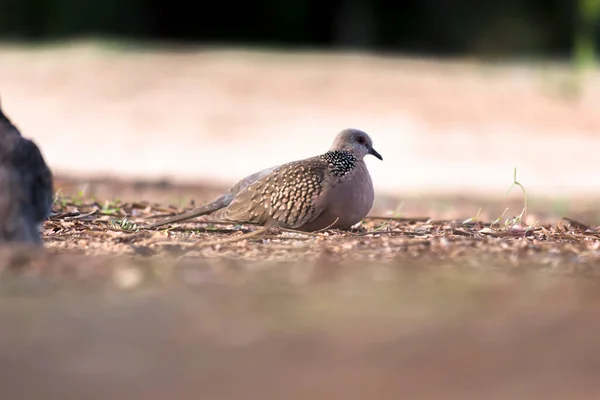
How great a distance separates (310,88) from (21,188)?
16256 millimetres

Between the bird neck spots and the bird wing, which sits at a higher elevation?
the bird neck spots

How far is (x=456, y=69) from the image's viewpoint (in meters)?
22.8

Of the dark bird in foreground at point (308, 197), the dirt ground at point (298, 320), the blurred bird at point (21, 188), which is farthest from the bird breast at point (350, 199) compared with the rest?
the blurred bird at point (21, 188)

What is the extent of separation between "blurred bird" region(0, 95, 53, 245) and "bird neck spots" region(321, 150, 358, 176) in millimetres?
1693

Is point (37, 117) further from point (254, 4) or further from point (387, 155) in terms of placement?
point (254, 4)

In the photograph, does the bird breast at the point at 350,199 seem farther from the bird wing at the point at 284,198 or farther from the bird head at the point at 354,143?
the bird head at the point at 354,143

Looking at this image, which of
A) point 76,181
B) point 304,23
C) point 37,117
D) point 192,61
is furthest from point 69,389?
point 304,23

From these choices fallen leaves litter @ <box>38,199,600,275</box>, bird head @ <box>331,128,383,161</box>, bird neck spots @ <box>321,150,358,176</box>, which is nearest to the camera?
fallen leaves litter @ <box>38,199,600,275</box>

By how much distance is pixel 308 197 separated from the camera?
5.99 m

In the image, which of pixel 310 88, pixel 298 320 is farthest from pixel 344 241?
pixel 310 88

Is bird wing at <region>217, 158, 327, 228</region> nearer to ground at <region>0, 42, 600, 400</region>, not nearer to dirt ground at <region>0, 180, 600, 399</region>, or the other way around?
ground at <region>0, 42, 600, 400</region>

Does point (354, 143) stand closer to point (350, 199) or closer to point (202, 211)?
point (350, 199)

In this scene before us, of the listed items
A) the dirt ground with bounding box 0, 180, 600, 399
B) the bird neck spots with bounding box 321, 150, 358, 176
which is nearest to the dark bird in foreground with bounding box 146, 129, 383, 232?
the bird neck spots with bounding box 321, 150, 358, 176

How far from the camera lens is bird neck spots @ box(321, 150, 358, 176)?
6.11 meters
